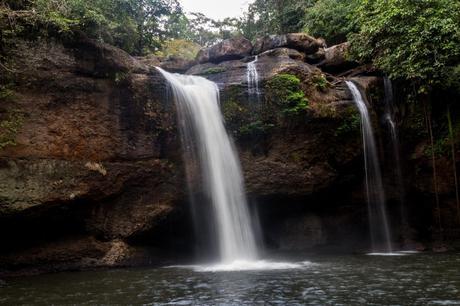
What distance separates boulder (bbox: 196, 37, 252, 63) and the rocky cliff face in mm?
2730

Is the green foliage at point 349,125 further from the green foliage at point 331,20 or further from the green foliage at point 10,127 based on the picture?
the green foliage at point 10,127

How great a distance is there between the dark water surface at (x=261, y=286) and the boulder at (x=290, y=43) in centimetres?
1163

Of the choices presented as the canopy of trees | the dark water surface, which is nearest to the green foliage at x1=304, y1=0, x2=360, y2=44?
the canopy of trees

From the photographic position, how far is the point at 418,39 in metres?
16.2

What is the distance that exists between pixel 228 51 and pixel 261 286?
14.2m

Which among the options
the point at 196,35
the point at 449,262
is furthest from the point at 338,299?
the point at 196,35

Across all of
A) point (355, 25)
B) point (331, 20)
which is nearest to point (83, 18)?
point (355, 25)

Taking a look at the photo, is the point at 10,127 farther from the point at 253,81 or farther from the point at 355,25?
the point at 355,25

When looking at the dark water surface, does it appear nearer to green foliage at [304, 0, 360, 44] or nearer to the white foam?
the white foam

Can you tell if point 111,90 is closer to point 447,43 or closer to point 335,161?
point 335,161

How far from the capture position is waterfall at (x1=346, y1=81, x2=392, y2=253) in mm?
16797

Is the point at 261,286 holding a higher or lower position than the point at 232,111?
lower

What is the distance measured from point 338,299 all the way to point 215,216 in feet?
25.5

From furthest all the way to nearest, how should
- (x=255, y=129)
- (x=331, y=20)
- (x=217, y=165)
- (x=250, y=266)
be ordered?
(x=331, y=20) → (x=255, y=129) → (x=217, y=165) → (x=250, y=266)
